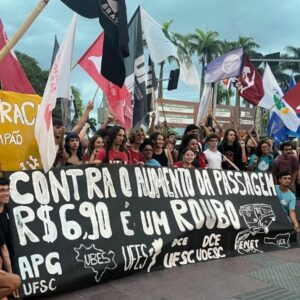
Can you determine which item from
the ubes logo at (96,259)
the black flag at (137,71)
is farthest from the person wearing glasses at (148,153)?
the ubes logo at (96,259)

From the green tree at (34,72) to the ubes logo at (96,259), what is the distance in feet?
116

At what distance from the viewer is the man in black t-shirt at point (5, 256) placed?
3.25 metres

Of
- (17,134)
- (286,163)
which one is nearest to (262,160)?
(286,163)

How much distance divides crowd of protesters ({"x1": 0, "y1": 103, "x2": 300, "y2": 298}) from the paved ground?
1082mm

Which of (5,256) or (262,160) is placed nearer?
(5,256)

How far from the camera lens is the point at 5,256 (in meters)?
3.53

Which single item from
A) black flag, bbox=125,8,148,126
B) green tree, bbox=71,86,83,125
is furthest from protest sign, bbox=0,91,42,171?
green tree, bbox=71,86,83,125

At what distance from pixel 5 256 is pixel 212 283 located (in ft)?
6.98

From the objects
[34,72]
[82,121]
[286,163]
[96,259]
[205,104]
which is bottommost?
[96,259]

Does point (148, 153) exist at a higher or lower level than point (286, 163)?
higher

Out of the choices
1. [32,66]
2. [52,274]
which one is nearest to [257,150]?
[52,274]

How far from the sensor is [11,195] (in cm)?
400

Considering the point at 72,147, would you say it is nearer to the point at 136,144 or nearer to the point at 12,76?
the point at 136,144

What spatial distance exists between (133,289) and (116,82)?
2.34m
